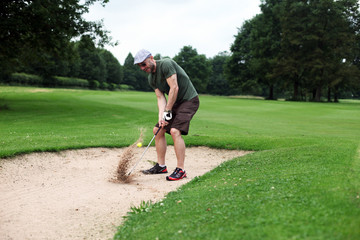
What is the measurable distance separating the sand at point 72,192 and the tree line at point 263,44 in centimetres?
1363

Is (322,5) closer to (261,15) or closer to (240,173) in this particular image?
(261,15)

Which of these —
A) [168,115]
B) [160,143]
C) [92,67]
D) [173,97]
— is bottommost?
[160,143]

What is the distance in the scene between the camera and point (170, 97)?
636cm

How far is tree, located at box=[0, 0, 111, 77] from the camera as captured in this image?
61.3ft

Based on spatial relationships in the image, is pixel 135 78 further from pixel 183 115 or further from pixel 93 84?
pixel 183 115

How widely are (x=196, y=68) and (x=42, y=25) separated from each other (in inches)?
3130

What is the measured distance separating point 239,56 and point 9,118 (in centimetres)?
5875

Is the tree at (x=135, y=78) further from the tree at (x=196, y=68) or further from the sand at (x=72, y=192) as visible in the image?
the sand at (x=72, y=192)

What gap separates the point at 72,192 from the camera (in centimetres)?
600

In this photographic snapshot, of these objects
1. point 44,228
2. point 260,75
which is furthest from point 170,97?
point 260,75

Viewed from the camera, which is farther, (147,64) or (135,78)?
(135,78)

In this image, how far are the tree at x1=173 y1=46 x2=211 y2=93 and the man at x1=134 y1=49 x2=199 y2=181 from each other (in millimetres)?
89076

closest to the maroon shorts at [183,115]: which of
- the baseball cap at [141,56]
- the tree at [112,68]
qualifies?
the baseball cap at [141,56]

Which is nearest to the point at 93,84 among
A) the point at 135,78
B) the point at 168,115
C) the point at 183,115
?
the point at 135,78
